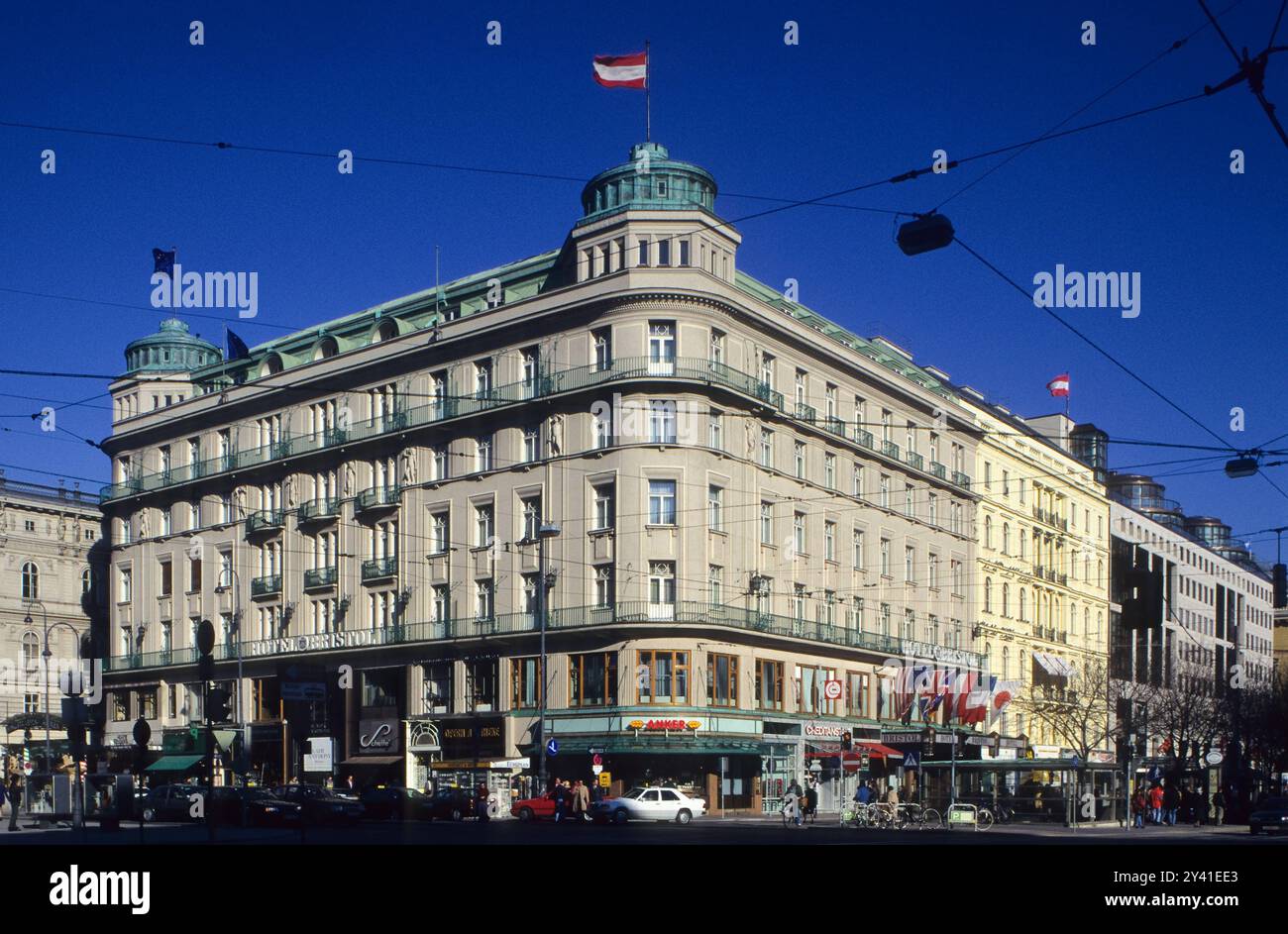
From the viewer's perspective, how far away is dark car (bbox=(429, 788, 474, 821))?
53.7 meters

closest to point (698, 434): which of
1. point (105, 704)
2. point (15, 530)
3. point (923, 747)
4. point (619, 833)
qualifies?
point (923, 747)

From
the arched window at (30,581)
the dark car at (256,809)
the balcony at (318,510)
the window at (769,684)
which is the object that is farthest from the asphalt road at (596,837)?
the arched window at (30,581)

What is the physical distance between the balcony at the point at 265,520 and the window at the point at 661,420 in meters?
23.0

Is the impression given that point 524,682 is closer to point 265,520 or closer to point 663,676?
point 663,676

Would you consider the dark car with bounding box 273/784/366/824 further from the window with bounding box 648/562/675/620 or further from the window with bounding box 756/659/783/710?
the window with bounding box 756/659/783/710

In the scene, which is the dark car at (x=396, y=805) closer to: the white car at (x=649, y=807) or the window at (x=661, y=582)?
the white car at (x=649, y=807)

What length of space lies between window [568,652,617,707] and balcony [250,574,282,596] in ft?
65.8

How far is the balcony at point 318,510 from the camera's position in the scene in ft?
231

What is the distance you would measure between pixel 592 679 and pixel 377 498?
15062 mm

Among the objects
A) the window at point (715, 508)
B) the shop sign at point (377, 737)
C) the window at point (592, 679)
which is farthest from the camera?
the shop sign at point (377, 737)

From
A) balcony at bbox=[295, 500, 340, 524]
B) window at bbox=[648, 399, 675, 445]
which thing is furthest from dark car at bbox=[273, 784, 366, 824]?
balcony at bbox=[295, 500, 340, 524]

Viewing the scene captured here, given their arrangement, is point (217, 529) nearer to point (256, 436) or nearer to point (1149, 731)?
point (256, 436)

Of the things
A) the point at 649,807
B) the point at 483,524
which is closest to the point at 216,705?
the point at 649,807

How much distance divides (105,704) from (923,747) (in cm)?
5152
